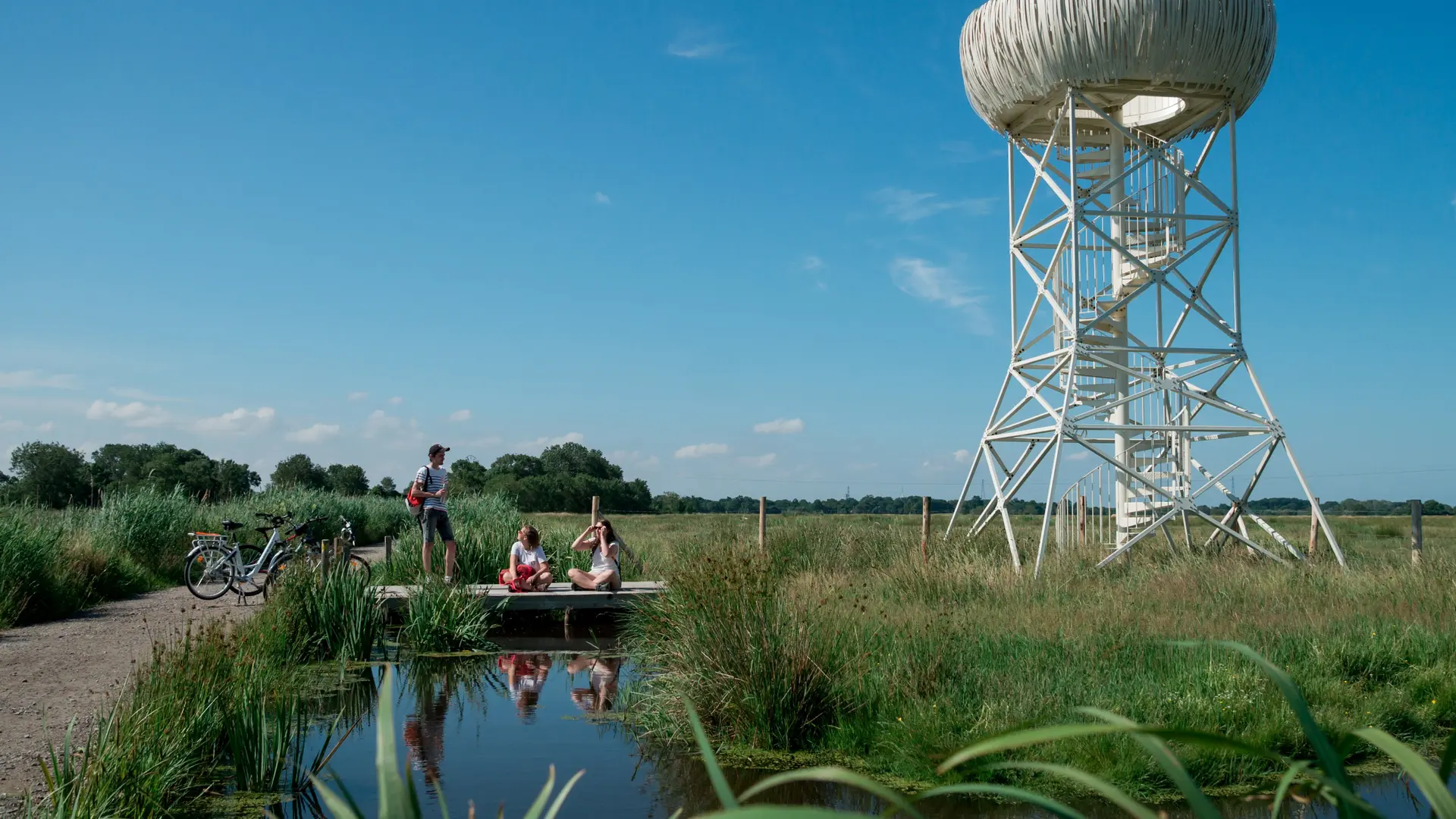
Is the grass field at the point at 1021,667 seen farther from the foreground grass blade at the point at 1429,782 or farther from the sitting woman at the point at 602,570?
the foreground grass blade at the point at 1429,782

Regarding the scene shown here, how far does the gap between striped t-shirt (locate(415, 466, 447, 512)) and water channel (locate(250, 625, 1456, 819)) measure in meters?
3.23

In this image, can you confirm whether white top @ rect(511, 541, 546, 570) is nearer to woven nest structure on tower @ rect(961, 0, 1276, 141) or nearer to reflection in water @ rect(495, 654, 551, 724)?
reflection in water @ rect(495, 654, 551, 724)

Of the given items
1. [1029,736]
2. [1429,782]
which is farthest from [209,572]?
[1429,782]

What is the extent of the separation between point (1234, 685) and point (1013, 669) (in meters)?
1.62

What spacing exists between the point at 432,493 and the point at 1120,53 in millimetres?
11577

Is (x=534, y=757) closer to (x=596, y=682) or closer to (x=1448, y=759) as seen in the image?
(x=596, y=682)

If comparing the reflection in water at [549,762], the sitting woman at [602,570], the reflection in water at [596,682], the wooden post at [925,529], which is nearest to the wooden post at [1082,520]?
the wooden post at [925,529]

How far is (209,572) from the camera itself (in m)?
16.5

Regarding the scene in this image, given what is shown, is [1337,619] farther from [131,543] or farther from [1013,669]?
[131,543]

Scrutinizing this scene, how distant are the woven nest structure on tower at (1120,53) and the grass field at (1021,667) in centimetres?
795

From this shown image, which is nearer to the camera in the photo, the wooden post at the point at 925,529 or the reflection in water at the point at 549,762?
the reflection in water at the point at 549,762

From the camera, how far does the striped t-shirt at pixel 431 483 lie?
50.3 ft

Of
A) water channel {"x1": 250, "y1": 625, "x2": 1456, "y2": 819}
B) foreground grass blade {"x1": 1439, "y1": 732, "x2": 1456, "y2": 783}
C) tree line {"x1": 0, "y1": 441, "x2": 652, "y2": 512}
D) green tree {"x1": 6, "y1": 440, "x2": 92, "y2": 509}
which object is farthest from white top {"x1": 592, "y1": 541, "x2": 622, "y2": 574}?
green tree {"x1": 6, "y1": 440, "x2": 92, "y2": 509}

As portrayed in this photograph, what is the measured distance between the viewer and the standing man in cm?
1526
